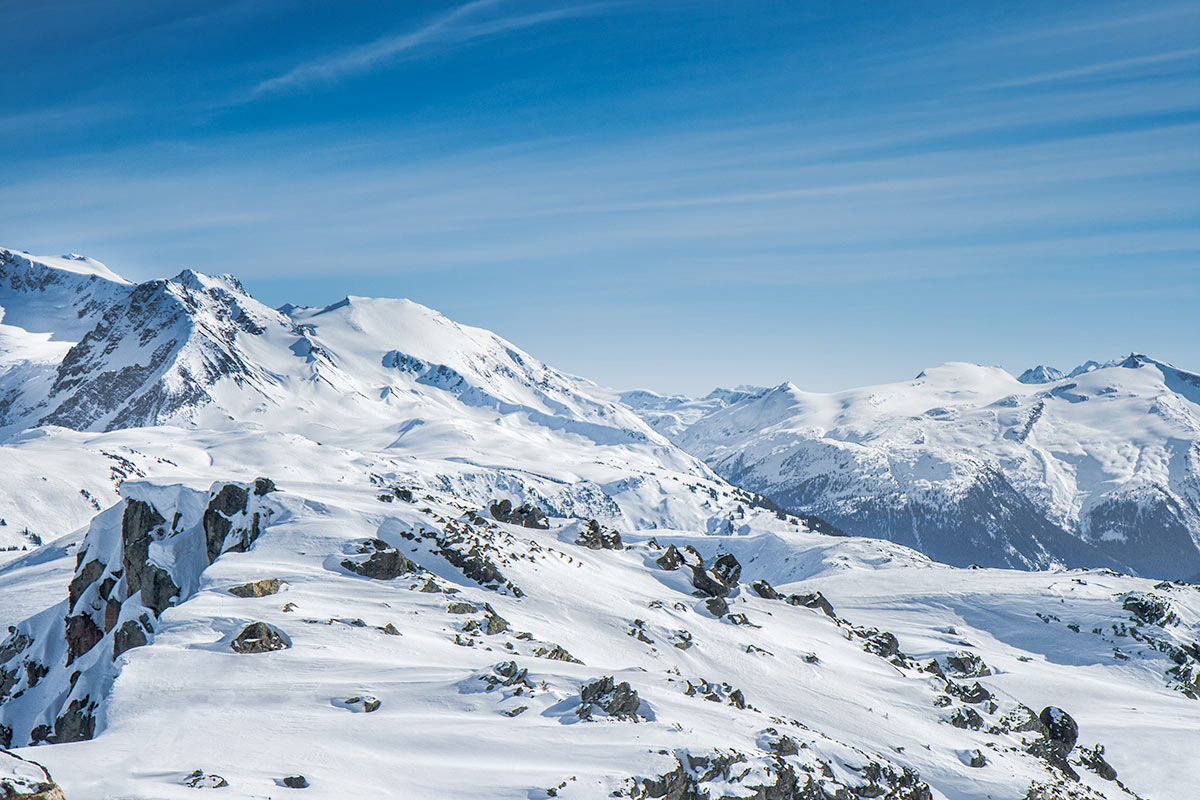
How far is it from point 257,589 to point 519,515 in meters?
35.3

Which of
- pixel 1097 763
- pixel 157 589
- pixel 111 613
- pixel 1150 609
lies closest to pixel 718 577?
pixel 1097 763

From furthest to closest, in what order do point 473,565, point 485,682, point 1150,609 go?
point 1150,609 < point 473,565 < point 485,682

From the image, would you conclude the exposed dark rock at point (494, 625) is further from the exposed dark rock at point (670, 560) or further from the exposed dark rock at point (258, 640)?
the exposed dark rock at point (670, 560)

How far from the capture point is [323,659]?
3203 centimetres

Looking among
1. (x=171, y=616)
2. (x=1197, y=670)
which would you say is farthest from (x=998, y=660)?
(x=171, y=616)

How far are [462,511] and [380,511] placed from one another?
10.6 m

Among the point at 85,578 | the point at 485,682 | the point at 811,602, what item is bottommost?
the point at 811,602

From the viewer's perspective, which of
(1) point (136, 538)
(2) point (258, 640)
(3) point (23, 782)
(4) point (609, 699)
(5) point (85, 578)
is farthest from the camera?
(5) point (85, 578)

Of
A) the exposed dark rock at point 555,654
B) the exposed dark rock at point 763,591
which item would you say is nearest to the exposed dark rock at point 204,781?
the exposed dark rock at point 555,654

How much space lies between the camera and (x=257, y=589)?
3862cm

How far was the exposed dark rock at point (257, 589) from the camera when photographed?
38.2m

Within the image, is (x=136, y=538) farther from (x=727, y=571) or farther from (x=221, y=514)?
(x=727, y=571)

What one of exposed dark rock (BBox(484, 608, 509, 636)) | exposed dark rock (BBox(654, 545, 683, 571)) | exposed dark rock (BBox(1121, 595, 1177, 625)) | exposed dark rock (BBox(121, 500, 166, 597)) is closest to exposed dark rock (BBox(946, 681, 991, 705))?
exposed dark rock (BBox(654, 545, 683, 571))

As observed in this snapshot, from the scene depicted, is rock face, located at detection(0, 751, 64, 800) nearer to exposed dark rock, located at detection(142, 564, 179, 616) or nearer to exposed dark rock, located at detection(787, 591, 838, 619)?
exposed dark rock, located at detection(142, 564, 179, 616)
